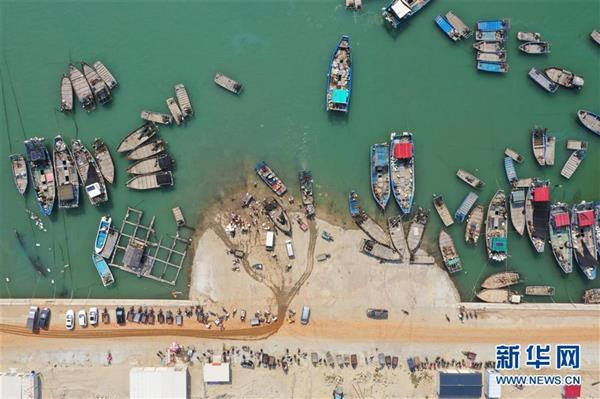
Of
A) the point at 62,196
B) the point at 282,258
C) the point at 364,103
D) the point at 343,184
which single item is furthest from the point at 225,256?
the point at 364,103

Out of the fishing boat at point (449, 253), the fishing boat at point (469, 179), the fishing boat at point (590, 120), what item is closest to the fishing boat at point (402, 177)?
the fishing boat at point (449, 253)

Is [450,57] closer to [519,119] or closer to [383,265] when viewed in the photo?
[519,119]

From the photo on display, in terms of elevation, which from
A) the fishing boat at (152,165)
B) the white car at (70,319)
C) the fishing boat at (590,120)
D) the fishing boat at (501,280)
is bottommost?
the white car at (70,319)

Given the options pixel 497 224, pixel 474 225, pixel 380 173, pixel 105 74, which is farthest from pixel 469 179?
pixel 105 74

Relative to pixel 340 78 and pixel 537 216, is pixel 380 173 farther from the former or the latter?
pixel 537 216

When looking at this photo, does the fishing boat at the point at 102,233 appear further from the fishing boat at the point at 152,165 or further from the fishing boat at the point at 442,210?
the fishing boat at the point at 442,210

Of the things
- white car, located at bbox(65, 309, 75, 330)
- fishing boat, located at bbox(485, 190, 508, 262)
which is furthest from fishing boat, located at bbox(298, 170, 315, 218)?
white car, located at bbox(65, 309, 75, 330)

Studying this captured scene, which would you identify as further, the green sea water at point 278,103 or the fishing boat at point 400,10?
the green sea water at point 278,103

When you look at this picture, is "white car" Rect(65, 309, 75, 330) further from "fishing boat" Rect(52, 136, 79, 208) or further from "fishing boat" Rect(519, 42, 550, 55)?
"fishing boat" Rect(519, 42, 550, 55)
